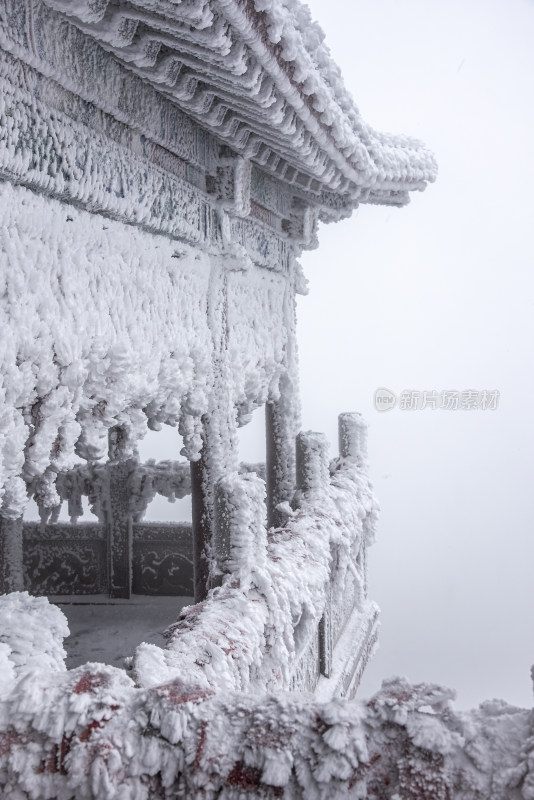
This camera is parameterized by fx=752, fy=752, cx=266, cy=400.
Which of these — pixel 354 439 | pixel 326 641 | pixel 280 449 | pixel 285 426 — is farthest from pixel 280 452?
pixel 326 641

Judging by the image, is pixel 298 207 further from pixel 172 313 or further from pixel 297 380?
pixel 172 313

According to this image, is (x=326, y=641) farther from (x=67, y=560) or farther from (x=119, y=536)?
(x=67, y=560)

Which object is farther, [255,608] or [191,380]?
[191,380]

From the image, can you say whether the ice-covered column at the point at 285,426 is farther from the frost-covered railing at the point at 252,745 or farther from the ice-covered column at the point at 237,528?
the frost-covered railing at the point at 252,745

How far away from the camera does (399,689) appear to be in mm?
1192

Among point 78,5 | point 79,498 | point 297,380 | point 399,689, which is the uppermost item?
point 78,5

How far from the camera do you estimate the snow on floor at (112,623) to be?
17.2 feet

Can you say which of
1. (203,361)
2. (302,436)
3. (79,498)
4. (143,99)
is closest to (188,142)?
(143,99)

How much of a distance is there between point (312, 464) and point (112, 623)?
248cm

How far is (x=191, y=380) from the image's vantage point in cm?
367

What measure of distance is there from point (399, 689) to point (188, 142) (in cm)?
285

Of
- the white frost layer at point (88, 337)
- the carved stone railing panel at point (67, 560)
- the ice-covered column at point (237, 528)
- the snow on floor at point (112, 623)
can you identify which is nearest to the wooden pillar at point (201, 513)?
the white frost layer at point (88, 337)

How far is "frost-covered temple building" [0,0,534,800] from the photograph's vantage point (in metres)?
1.15

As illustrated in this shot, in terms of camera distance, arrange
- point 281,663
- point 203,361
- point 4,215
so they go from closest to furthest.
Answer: point 4,215, point 281,663, point 203,361
